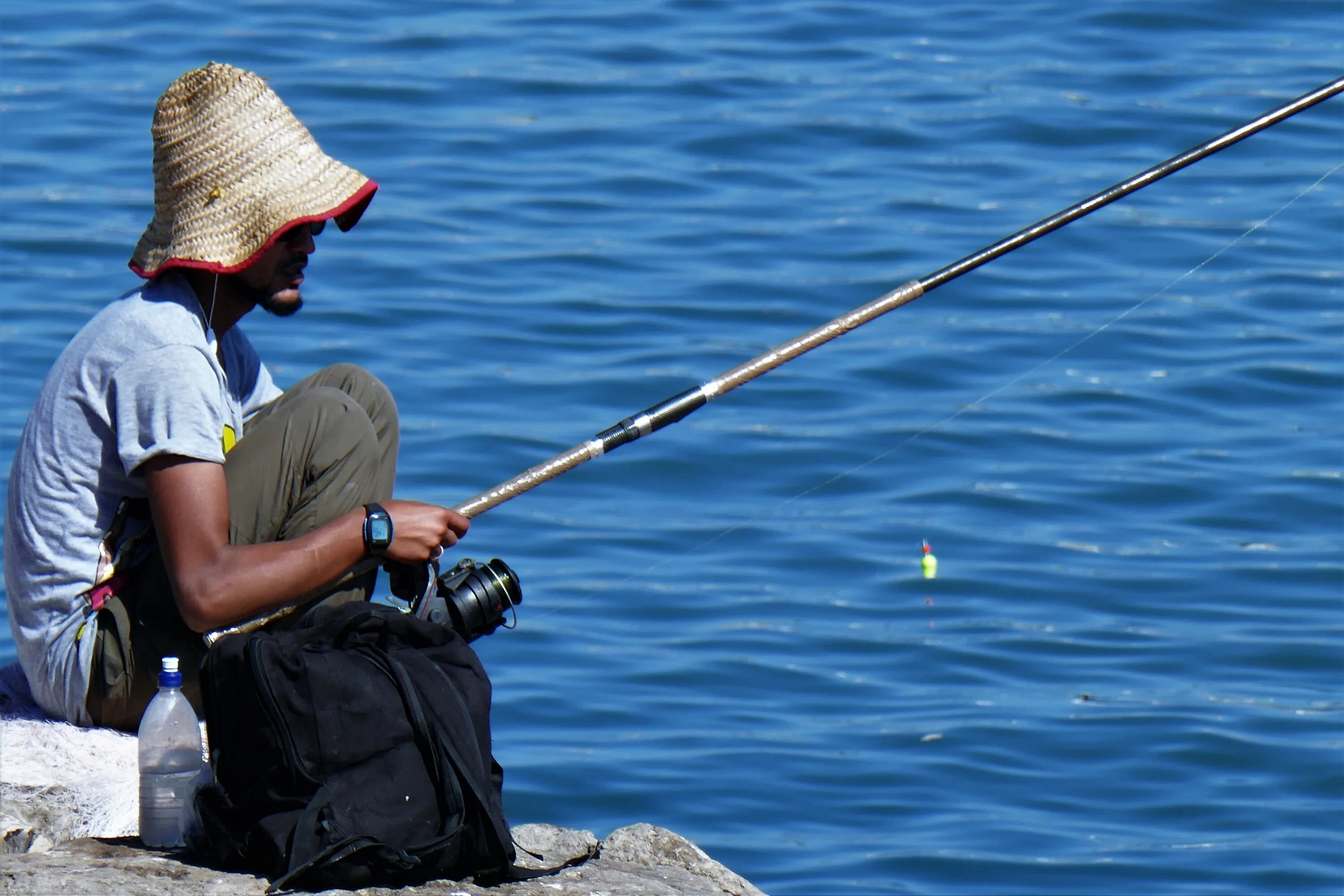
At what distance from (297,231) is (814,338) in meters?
0.93

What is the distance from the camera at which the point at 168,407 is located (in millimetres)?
2965

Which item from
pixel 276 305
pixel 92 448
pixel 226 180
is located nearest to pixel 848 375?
pixel 276 305

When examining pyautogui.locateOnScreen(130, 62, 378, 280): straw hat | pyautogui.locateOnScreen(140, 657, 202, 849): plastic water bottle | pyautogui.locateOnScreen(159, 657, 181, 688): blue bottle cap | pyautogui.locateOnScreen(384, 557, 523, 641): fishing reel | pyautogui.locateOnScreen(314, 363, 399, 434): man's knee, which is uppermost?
pyautogui.locateOnScreen(130, 62, 378, 280): straw hat

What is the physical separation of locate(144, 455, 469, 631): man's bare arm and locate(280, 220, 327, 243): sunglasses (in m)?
0.42

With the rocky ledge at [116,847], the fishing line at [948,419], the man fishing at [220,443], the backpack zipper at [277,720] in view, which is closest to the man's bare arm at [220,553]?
the man fishing at [220,443]

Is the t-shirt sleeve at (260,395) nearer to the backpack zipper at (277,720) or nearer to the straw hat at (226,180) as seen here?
the straw hat at (226,180)

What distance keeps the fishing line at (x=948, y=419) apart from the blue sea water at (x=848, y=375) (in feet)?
0.06

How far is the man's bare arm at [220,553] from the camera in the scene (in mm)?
2943

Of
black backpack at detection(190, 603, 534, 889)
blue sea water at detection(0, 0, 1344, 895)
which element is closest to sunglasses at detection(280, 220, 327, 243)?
black backpack at detection(190, 603, 534, 889)

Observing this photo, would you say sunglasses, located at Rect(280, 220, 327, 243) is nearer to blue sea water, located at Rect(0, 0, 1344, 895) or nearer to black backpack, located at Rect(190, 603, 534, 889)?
black backpack, located at Rect(190, 603, 534, 889)

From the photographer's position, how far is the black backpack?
8.98 ft

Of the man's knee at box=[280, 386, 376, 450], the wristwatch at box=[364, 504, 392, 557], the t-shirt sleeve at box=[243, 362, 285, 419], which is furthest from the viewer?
the t-shirt sleeve at box=[243, 362, 285, 419]

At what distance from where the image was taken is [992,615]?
5879 mm

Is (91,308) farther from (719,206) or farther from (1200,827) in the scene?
(1200,827)
